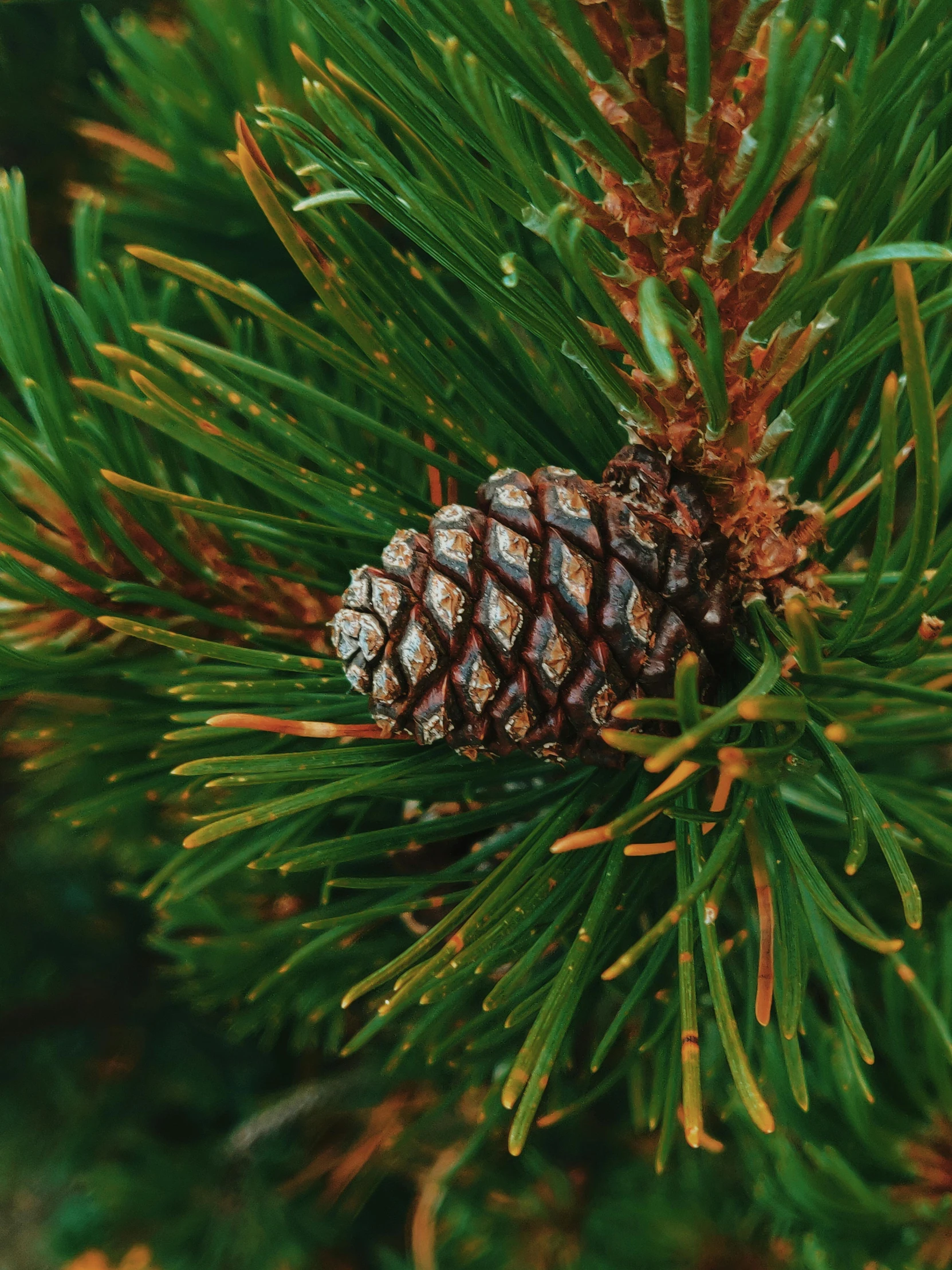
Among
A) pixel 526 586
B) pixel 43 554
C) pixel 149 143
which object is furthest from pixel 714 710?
pixel 149 143

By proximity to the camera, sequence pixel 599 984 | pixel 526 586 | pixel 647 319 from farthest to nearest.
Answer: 1. pixel 599 984
2. pixel 526 586
3. pixel 647 319

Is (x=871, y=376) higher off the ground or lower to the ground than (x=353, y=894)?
higher

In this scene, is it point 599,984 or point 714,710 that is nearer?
point 714,710

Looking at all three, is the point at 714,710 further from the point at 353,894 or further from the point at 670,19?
the point at 353,894

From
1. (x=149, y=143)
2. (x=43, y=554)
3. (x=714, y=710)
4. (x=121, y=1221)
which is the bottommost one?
(x=121, y=1221)
